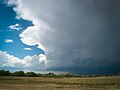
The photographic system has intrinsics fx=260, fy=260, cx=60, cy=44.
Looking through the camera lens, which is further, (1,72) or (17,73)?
(17,73)

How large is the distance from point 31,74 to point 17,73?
10618mm

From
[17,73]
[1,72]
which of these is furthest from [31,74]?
[1,72]

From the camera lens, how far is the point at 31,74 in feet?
651

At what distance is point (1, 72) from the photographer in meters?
182

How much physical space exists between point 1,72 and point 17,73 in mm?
18606

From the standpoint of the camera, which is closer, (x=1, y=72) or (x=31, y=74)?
(x=1, y=72)

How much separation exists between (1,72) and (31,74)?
25.7 metres

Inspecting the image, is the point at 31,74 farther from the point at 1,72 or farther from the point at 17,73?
the point at 1,72

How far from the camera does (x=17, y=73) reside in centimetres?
19788
